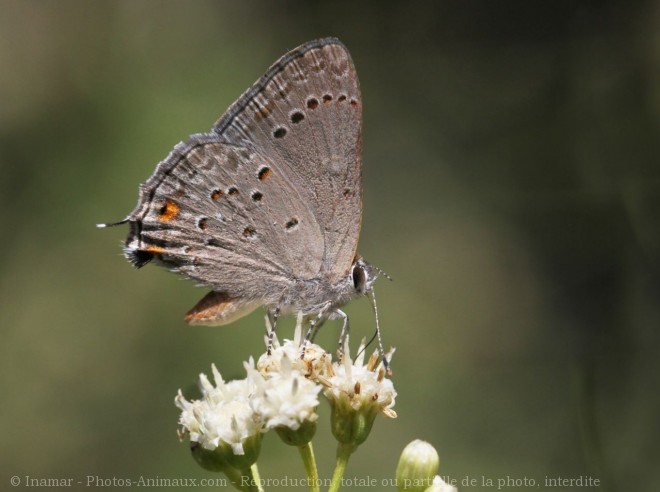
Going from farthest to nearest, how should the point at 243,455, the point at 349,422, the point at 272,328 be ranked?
the point at 272,328, the point at 349,422, the point at 243,455

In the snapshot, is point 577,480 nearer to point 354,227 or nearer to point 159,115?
point 354,227

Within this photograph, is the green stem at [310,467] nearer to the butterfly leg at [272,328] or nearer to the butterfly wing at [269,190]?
the butterfly leg at [272,328]

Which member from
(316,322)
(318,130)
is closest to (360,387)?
(316,322)

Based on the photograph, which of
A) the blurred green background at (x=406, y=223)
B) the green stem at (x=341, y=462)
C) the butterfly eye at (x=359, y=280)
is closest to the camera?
the green stem at (x=341, y=462)

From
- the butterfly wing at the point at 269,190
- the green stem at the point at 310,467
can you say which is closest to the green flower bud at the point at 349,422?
the green stem at the point at 310,467

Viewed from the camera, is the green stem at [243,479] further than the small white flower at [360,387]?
No

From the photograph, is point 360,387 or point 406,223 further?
point 406,223

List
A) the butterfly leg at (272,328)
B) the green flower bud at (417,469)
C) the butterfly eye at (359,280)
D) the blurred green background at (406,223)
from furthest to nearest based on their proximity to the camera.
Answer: the blurred green background at (406,223), the butterfly eye at (359,280), the butterfly leg at (272,328), the green flower bud at (417,469)

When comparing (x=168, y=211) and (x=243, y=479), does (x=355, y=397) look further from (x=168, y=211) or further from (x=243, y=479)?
(x=168, y=211)
